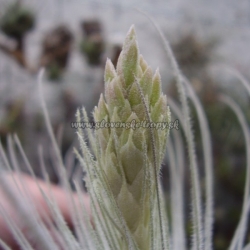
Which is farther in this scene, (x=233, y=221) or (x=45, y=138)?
(x=45, y=138)

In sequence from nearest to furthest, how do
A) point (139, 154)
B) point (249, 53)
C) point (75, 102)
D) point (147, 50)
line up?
point (139, 154), point (75, 102), point (147, 50), point (249, 53)

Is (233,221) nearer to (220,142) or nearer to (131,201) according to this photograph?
(220,142)

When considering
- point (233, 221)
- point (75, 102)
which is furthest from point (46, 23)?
point (233, 221)

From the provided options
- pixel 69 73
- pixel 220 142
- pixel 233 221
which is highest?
pixel 69 73

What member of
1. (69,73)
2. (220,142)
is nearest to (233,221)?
(220,142)

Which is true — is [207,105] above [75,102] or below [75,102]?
below

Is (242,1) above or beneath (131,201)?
above

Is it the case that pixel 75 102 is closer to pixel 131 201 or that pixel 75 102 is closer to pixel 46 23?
pixel 46 23

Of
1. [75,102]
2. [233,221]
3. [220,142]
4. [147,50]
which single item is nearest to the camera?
[233,221]

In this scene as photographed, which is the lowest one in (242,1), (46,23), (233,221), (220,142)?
(233,221)
